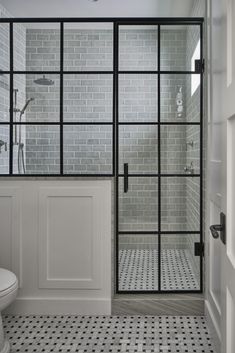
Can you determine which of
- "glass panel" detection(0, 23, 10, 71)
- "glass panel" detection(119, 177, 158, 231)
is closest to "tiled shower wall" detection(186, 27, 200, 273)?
"glass panel" detection(119, 177, 158, 231)

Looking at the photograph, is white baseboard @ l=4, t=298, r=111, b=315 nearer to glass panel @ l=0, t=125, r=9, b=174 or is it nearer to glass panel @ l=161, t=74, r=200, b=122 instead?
glass panel @ l=0, t=125, r=9, b=174

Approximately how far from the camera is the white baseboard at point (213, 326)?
75.9 inches

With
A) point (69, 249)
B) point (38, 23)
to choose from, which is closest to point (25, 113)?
point (38, 23)

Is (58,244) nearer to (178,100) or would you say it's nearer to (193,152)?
(193,152)

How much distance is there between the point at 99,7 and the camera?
2.96 metres

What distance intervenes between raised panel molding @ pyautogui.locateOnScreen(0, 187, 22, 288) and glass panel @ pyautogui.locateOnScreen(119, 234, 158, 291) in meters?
0.73

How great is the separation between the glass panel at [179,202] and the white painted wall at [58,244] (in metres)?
0.41

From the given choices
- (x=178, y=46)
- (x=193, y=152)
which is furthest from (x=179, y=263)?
(x=178, y=46)

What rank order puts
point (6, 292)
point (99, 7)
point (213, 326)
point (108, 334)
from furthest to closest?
1. point (99, 7)
2. point (108, 334)
3. point (213, 326)
4. point (6, 292)

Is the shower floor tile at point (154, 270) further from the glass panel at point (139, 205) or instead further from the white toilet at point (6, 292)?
the white toilet at point (6, 292)

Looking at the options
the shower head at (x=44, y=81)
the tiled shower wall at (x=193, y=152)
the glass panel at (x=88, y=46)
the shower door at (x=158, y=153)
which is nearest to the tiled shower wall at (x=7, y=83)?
the shower head at (x=44, y=81)

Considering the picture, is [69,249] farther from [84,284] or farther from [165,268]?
[165,268]

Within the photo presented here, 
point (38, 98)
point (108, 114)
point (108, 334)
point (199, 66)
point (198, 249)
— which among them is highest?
point (199, 66)

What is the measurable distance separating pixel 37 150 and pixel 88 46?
82cm
